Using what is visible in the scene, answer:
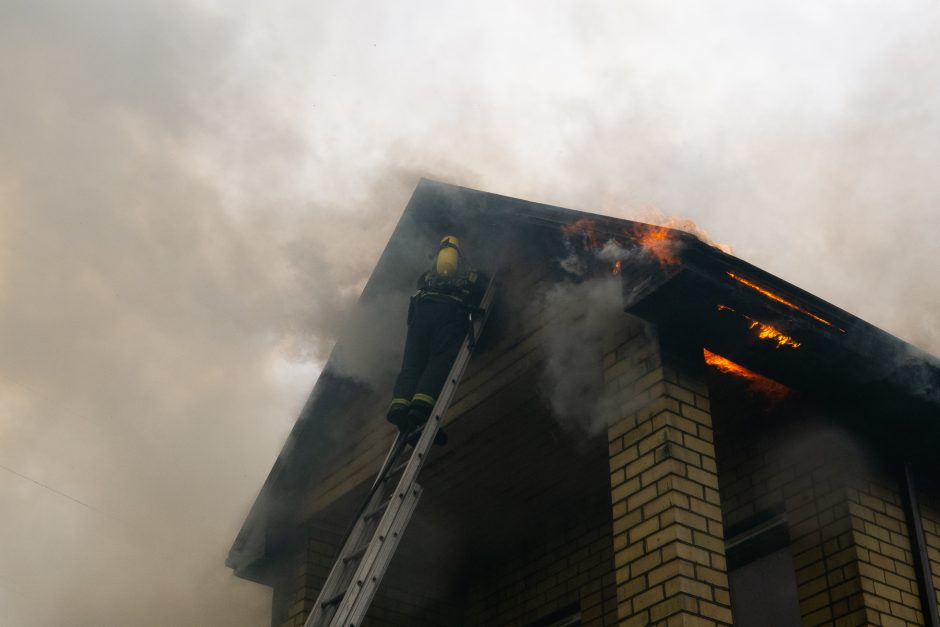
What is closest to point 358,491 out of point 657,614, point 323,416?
point 323,416

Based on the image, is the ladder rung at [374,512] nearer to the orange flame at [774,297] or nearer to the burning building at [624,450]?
the burning building at [624,450]

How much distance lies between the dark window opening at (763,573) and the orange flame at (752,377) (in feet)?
2.64

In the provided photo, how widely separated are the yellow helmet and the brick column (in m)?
2.00

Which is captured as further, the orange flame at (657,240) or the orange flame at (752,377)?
the orange flame at (752,377)

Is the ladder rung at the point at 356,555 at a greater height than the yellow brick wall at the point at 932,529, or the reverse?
the yellow brick wall at the point at 932,529

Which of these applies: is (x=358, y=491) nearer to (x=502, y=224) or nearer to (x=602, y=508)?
(x=602, y=508)

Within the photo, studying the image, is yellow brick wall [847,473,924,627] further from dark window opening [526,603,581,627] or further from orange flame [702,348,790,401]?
dark window opening [526,603,581,627]

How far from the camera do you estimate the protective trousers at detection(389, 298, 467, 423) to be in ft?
23.8

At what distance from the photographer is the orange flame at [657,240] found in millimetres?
5887

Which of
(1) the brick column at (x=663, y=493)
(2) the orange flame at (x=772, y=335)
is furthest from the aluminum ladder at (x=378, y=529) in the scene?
(2) the orange flame at (x=772, y=335)

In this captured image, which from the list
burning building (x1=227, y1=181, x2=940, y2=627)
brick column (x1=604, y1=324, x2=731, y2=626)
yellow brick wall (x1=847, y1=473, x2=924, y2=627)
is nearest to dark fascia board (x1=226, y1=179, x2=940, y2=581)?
burning building (x1=227, y1=181, x2=940, y2=627)

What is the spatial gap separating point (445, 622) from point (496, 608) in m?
0.57

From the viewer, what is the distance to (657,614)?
5230mm

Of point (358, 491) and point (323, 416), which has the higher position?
point (323, 416)
